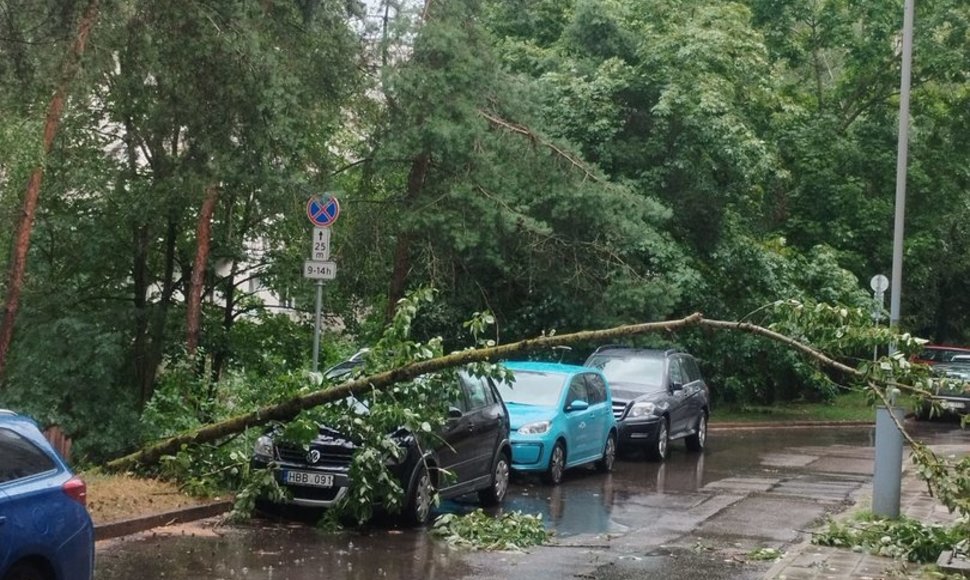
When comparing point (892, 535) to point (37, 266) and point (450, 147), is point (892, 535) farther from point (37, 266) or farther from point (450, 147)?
point (37, 266)

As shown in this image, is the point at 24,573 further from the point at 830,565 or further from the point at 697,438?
the point at 697,438

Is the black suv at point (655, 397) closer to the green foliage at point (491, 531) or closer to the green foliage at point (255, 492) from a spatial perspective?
the green foliage at point (491, 531)

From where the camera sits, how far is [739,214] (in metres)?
30.3

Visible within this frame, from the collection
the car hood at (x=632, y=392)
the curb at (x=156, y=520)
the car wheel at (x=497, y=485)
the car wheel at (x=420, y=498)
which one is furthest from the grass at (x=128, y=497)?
the car hood at (x=632, y=392)

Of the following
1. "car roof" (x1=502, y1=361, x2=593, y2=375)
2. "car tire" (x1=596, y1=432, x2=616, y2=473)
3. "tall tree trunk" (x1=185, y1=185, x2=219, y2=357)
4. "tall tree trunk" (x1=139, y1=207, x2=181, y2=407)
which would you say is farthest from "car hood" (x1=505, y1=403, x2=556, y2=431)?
"tall tree trunk" (x1=139, y1=207, x2=181, y2=407)

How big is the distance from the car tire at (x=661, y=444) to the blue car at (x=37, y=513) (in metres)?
14.0

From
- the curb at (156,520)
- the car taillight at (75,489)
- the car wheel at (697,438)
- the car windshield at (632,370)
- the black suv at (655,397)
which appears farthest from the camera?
the car wheel at (697,438)

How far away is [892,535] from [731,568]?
1.89 meters

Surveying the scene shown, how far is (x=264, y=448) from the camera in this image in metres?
13.1

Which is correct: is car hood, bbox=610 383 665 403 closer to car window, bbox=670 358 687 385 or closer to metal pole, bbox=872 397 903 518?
car window, bbox=670 358 687 385

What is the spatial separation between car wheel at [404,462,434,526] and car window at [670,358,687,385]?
364 inches

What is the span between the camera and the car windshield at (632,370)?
2166cm

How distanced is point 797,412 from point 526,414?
19.2 metres

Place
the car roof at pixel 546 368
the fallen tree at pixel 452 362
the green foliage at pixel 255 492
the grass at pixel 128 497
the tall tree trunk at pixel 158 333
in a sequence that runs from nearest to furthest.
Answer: the grass at pixel 128 497, the fallen tree at pixel 452 362, the green foliage at pixel 255 492, the car roof at pixel 546 368, the tall tree trunk at pixel 158 333
